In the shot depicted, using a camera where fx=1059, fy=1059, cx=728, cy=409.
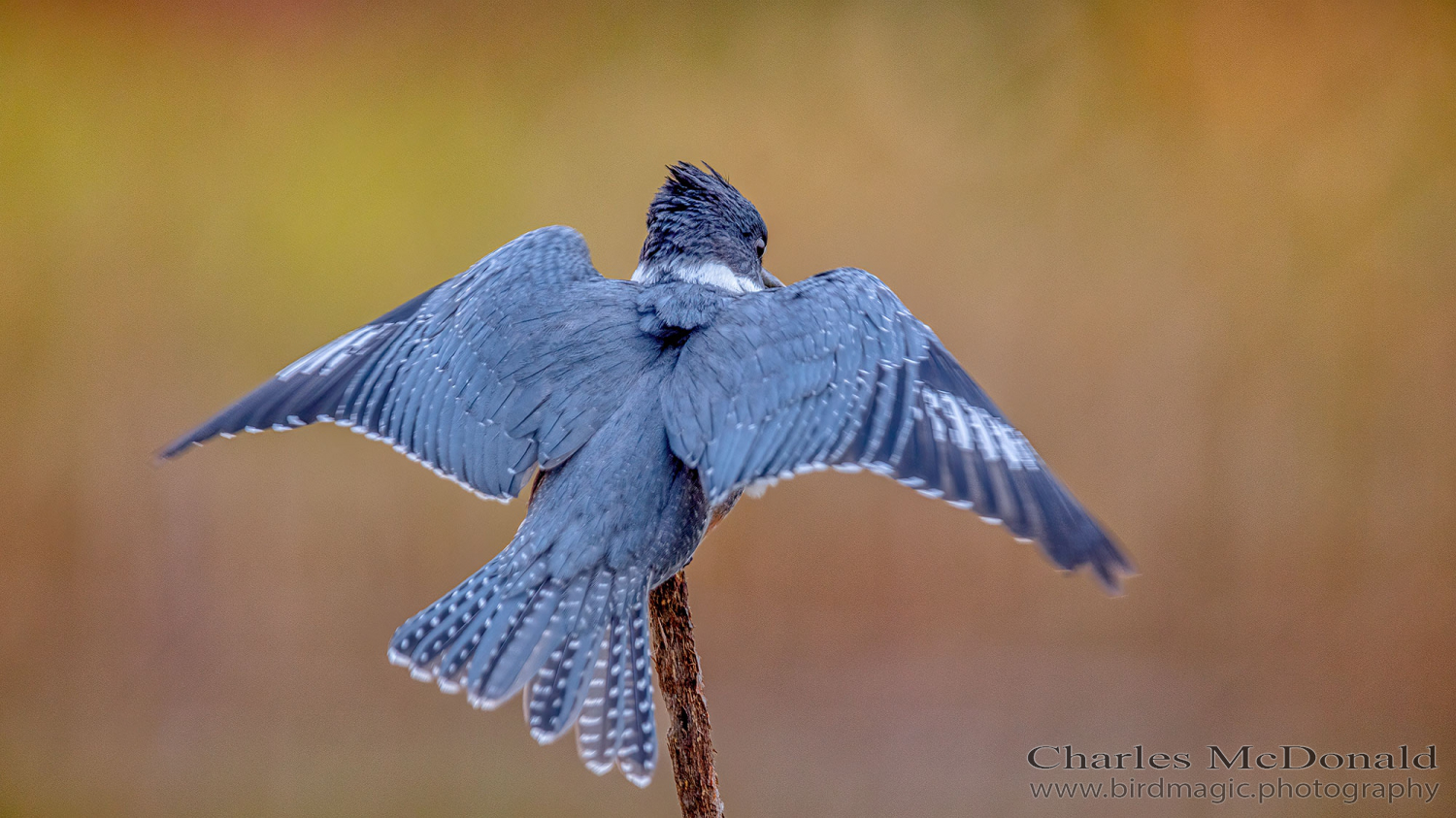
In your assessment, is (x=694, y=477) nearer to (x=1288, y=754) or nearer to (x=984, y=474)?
(x=984, y=474)

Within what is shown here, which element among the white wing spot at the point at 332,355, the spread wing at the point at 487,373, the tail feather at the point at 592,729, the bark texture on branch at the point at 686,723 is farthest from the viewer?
the white wing spot at the point at 332,355

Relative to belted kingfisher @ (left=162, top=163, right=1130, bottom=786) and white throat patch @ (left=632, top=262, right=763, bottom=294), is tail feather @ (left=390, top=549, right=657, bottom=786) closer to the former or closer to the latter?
belted kingfisher @ (left=162, top=163, right=1130, bottom=786)

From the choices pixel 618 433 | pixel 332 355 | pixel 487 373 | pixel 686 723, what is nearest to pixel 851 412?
pixel 618 433

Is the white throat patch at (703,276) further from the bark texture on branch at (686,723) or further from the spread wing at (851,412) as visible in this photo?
the bark texture on branch at (686,723)

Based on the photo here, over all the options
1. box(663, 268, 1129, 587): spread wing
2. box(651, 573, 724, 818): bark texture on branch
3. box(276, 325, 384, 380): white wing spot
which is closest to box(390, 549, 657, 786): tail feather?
box(651, 573, 724, 818): bark texture on branch

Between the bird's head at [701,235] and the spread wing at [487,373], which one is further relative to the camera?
the bird's head at [701,235]

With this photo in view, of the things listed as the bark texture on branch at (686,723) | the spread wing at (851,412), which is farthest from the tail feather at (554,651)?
the spread wing at (851,412)

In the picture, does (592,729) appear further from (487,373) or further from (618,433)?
(487,373)

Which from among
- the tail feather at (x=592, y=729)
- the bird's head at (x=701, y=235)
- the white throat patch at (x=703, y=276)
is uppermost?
the bird's head at (x=701, y=235)
